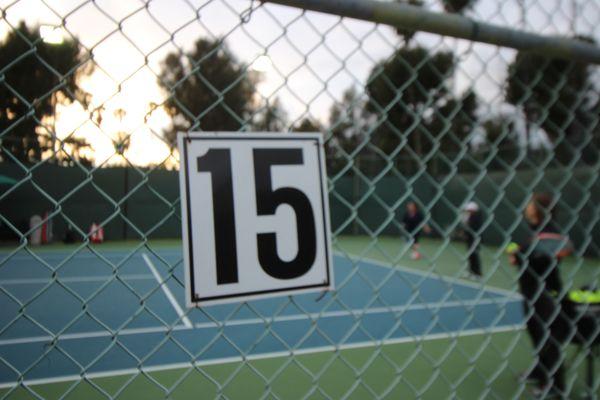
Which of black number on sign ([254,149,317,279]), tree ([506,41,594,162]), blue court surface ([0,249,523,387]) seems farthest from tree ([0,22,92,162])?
tree ([506,41,594,162])

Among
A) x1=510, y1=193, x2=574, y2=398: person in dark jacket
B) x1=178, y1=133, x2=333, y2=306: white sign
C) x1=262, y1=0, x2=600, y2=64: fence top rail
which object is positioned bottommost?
x1=510, y1=193, x2=574, y2=398: person in dark jacket

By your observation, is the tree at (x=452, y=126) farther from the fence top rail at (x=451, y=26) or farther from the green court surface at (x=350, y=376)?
the green court surface at (x=350, y=376)

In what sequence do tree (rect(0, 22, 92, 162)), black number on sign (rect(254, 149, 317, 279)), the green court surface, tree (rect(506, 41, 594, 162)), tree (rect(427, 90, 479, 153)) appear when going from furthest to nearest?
the green court surface → tree (rect(506, 41, 594, 162)) → tree (rect(427, 90, 479, 153)) → black number on sign (rect(254, 149, 317, 279)) → tree (rect(0, 22, 92, 162))

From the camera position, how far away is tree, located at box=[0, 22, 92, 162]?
3.30ft

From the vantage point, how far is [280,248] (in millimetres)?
1152

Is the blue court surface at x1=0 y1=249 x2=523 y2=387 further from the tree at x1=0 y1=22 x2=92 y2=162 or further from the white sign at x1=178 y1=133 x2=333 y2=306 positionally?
the white sign at x1=178 y1=133 x2=333 y2=306

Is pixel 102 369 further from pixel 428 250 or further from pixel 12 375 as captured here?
pixel 428 250

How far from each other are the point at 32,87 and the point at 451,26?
124 centimetres

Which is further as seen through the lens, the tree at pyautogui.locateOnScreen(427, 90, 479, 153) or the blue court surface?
the blue court surface

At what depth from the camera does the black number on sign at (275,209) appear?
3.74ft

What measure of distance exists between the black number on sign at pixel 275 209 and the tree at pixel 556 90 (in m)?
1.05

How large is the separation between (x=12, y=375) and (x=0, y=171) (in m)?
3.26

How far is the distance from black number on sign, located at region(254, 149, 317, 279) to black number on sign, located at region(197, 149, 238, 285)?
73 millimetres

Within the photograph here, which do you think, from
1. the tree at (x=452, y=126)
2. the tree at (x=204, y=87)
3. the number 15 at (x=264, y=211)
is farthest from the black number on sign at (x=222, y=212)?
the tree at (x=452, y=126)
